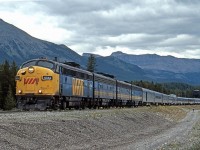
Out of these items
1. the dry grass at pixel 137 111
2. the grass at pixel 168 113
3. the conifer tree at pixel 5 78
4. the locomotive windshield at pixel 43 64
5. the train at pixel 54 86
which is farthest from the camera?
the conifer tree at pixel 5 78

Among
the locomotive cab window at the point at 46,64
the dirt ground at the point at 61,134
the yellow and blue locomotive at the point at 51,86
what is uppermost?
the locomotive cab window at the point at 46,64

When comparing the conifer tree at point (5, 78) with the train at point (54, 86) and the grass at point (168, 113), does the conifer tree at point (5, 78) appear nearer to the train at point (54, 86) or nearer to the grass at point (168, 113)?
the grass at point (168, 113)

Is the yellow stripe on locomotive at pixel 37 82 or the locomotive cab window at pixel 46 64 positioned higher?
the locomotive cab window at pixel 46 64

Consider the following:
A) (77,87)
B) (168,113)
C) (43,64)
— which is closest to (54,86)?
(43,64)

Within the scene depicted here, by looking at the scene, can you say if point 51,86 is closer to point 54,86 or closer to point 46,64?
point 54,86

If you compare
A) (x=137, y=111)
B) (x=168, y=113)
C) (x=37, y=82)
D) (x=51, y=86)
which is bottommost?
(x=168, y=113)

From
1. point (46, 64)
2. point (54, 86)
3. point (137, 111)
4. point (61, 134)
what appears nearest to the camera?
point (61, 134)

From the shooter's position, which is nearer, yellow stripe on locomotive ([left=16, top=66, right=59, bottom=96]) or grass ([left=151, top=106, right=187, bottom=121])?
yellow stripe on locomotive ([left=16, top=66, right=59, bottom=96])

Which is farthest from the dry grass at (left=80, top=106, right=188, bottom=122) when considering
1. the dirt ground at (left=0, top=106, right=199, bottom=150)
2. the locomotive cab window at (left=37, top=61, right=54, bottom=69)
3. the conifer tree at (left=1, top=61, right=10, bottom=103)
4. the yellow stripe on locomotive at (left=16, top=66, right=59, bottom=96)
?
the conifer tree at (left=1, top=61, right=10, bottom=103)

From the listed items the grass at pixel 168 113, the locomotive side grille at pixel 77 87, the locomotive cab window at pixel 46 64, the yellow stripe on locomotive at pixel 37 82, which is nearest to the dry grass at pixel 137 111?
the grass at pixel 168 113

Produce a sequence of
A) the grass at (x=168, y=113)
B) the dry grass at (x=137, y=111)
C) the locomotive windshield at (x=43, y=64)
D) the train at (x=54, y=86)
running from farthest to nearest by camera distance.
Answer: the grass at (x=168, y=113) → the dry grass at (x=137, y=111) → the locomotive windshield at (x=43, y=64) → the train at (x=54, y=86)

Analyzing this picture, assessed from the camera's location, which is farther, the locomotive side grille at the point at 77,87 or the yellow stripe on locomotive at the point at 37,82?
the locomotive side grille at the point at 77,87

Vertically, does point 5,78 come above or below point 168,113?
above

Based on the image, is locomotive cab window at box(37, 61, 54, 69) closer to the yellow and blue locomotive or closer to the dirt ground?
the yellow and blue locomotive
